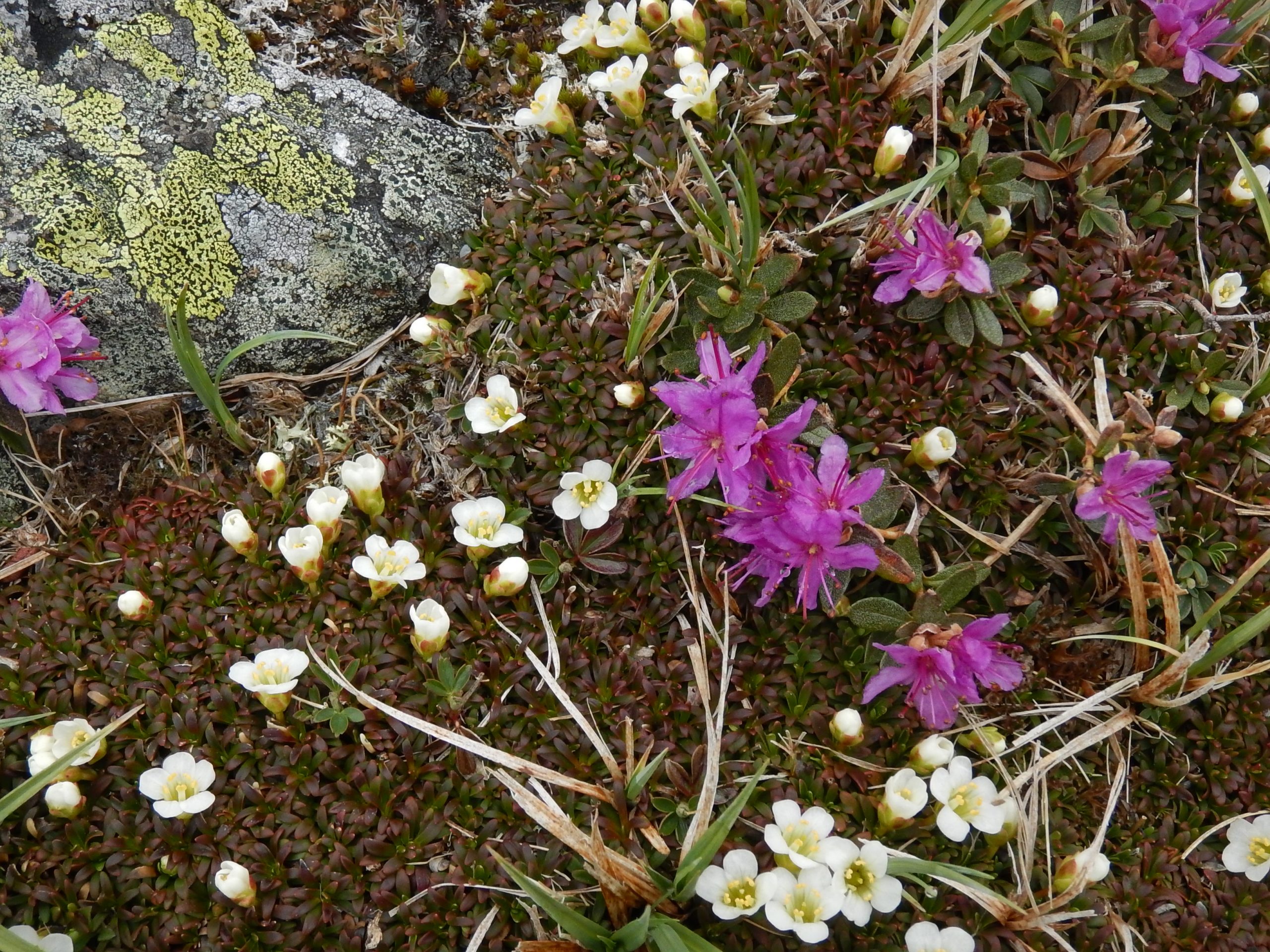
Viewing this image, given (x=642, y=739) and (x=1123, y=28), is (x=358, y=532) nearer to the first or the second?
(x=642, y=739)

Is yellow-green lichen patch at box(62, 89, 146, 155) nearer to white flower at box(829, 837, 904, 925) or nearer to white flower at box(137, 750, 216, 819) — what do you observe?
white flower at box(137, 750, 216, 819)

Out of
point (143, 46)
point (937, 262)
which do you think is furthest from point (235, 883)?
point (143, 46)

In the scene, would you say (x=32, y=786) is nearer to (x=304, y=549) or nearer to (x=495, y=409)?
(x=304, y=549)

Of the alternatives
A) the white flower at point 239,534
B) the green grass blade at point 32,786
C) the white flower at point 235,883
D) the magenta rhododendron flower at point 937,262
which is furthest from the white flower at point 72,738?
the magenta rhododendron flower at point 937,262

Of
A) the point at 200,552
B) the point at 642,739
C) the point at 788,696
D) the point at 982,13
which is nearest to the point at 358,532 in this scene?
the point at 200,552

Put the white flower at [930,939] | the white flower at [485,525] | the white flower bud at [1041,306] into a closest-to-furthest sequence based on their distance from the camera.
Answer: the white flower at [930,939], the white flower at [485,525], the white flower bud at [1041,306]

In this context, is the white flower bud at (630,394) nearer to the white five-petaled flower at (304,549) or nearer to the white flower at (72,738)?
the white five-petaled flower at (304,549)
